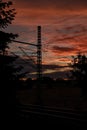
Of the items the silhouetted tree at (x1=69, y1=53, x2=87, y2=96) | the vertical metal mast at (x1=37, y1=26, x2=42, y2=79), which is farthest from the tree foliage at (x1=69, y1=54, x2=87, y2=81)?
the vertical metal mast at (x1=37, y1=26, x2=42, y2=79)

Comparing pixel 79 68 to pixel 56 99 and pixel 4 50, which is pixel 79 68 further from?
pixel 56 99

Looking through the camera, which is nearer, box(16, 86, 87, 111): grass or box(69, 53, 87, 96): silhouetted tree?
box(69, 53, 87, 96): silhouetted tree

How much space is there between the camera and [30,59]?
29.7 m

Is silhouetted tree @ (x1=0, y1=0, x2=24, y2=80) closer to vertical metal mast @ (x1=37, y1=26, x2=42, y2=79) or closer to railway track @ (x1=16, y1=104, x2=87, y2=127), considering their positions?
railway track @ (x1=16, y1=104, x2=87, y2=127)

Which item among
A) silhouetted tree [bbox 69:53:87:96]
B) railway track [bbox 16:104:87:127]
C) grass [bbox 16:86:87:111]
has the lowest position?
grass [bbox 16:86:87:111]

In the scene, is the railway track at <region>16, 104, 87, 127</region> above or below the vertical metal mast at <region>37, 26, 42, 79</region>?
below

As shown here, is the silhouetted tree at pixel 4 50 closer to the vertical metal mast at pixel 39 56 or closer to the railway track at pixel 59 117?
the railway track at pixel 59 117

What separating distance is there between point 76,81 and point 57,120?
4.49 meters

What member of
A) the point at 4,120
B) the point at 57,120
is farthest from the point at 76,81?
the point at 4,120

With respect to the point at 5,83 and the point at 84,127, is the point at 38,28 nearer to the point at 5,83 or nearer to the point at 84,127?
the point at 5,83

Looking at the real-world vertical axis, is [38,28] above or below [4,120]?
above

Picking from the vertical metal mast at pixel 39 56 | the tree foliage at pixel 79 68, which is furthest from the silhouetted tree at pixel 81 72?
the vertical metal mast at pixel 39 56

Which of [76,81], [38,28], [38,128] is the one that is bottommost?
[38,128]

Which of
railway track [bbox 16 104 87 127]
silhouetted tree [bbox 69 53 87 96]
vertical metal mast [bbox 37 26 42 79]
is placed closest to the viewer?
Result: railway track [bbox 16 104 87 127]
